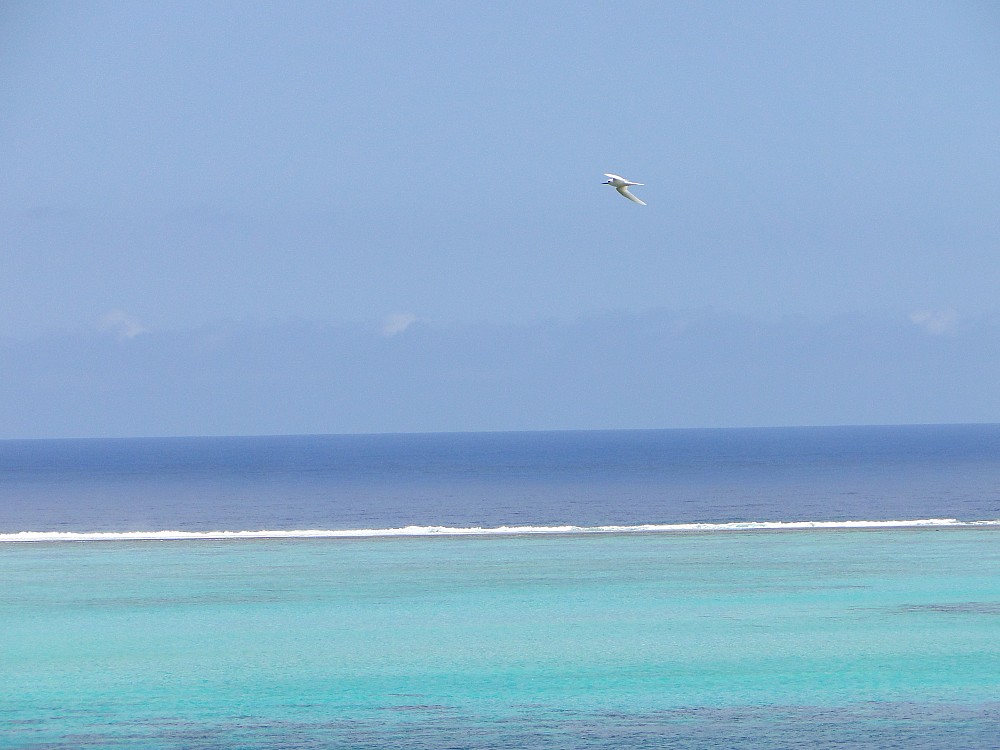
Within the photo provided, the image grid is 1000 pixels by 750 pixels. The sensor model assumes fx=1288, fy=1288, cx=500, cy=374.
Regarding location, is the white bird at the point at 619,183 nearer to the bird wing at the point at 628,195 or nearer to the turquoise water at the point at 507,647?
the bird wing at the point at 628,195

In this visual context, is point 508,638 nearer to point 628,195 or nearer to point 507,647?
point 507,647

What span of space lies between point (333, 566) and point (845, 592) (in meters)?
10.6

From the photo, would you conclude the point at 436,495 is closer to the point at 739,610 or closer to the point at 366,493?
the point at 366,493

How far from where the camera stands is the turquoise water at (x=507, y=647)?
46.5 feet

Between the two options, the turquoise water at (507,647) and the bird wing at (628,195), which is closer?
the bird wing at (628,195)

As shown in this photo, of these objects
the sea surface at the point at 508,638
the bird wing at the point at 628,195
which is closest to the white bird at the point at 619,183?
the bird wing at the point at 628,195

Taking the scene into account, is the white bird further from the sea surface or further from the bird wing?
the sea surface

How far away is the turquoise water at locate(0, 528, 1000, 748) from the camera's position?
14188 millimetres

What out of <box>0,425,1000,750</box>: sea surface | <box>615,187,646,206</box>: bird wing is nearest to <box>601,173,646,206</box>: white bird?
<box>615,187,646,206</box>: bird wing

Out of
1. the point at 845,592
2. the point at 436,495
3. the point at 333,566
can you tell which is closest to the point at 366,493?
the point at 436,495

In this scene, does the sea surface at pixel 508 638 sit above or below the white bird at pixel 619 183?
below

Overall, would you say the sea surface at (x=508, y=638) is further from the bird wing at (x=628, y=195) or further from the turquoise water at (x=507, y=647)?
the bird wing at (x=628, y=195)

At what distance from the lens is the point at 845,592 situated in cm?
2270

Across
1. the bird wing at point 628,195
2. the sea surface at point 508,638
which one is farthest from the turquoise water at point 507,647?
the bird wing at point 628,195
